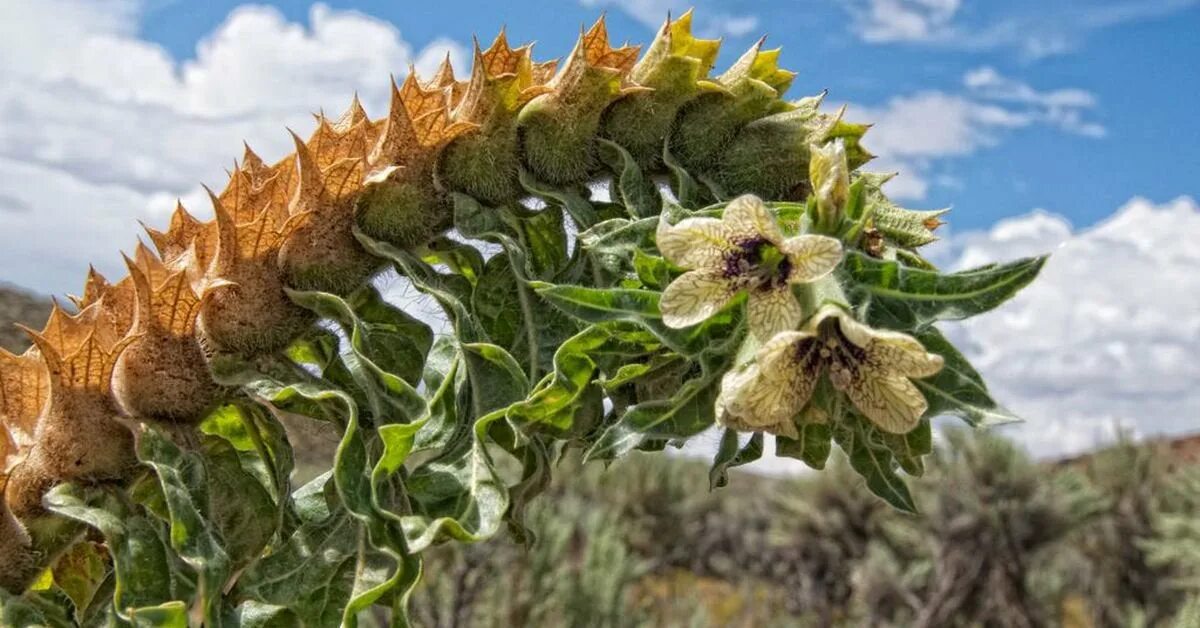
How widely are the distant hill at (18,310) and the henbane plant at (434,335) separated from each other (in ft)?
51.0

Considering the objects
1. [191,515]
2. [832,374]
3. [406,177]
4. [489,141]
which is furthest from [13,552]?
[832,374]

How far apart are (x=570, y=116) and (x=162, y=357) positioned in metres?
0.59

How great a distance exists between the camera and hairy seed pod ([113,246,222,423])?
4.75 ft

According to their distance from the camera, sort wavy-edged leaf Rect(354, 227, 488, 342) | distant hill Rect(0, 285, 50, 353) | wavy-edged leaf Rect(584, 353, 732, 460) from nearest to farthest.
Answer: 1. wavy-edged leaf Rect(584, 353, 732, 460)
2. wavy-edged leaf Rect(354, 227, 488, 342)
3. distant hill Rect(0, 285, 50, 353)

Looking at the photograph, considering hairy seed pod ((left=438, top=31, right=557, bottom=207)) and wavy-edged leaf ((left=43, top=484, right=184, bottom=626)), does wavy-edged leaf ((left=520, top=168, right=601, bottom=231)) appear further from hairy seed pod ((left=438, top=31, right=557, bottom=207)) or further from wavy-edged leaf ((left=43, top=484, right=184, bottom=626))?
wavy-edged leaf ((left=43, top=484, right=184, bottom=626))

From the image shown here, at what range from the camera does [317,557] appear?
4.56 ft

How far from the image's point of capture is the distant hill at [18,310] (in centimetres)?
1603

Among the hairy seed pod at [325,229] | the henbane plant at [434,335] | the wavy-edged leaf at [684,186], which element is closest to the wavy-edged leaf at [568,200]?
the henbane plant at [434,335]

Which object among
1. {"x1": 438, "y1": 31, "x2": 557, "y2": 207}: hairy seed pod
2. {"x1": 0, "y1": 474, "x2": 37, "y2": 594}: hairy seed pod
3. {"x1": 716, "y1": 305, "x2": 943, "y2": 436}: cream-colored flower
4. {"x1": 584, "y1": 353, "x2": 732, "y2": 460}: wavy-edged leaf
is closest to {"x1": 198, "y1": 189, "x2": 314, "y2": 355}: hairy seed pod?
{"x1": 438, "y1": 31, "x2": 557, "y2": 207}: hairy seed pod

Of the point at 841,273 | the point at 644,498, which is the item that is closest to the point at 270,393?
the point at 841,273

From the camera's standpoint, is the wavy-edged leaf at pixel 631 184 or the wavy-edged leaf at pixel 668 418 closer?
the wavy-edged leaf at pixel 668 418

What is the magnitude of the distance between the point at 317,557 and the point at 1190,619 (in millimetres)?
5815

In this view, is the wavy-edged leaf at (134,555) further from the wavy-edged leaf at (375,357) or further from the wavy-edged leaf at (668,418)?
the wavy-edged leaf at (668,418)

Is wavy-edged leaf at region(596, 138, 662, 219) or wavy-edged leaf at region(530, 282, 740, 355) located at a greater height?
wavy-edged leaf at region(596, 138, 662, 219)
